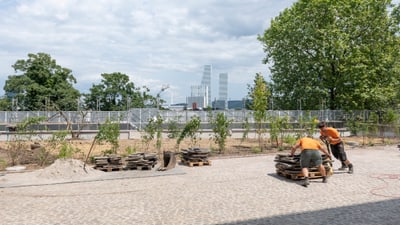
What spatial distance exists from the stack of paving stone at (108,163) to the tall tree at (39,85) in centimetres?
4559

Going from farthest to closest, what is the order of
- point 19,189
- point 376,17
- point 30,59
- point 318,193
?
point 30,59 → point 376,17 → point 19,189 → point 318,193

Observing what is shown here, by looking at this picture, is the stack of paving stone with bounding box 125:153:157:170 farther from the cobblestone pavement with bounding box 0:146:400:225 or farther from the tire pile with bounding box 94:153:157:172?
the cobblestone pavement with bounding box 0:146:400:225

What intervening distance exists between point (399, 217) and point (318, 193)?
93.7 inches

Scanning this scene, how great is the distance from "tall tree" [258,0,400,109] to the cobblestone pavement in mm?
25929

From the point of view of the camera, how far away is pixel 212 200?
27.9 ft

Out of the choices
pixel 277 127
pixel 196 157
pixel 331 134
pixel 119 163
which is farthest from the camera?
pixel 277 127

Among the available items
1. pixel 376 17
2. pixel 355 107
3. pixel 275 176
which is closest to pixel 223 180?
pixel 275 176

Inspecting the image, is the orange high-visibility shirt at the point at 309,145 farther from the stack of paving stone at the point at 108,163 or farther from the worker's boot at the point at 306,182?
the stack of paving stone at the point at 108,163

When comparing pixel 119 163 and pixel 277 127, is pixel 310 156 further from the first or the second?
pixel 277 127

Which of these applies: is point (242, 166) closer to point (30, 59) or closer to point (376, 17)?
point (376, 17)

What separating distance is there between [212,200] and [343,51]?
32.2 metres

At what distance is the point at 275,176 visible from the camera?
11758mm

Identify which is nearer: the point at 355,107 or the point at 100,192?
the point at 100,192

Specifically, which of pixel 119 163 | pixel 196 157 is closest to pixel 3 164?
pixel 119 163
